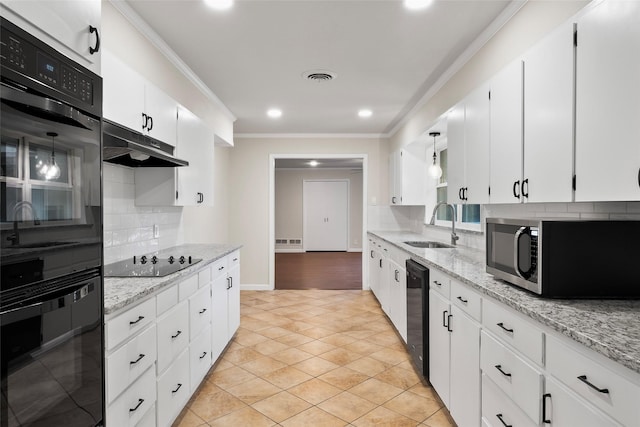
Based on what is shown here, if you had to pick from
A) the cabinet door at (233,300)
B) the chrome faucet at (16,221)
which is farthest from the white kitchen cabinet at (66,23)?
the cabinet door at (233,300)

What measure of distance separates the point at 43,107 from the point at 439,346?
2.43m

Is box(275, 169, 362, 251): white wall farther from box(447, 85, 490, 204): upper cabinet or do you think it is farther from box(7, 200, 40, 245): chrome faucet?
box(7, 200, 40, 245): chrome faucet

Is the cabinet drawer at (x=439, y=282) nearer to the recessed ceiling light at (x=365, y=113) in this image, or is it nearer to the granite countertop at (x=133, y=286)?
the granite countertop at (x=133, y=286)

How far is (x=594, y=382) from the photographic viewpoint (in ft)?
3.56

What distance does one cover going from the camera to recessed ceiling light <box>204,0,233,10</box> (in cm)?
224

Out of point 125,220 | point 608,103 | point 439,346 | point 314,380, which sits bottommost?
point 314,380

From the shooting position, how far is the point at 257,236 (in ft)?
19.9

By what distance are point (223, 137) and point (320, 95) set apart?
132 centimetres

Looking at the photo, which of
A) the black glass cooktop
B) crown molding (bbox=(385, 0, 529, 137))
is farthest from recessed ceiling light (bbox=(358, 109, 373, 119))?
the black glass cooktop

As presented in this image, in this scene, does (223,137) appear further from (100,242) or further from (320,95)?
(100,242)

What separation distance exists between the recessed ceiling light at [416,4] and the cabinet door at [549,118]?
73 cm

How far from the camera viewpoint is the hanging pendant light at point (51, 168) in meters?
1.05

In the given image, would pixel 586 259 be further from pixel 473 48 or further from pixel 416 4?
pixel 473 48

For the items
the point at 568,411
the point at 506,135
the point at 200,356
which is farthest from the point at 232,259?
the point at 568,411
